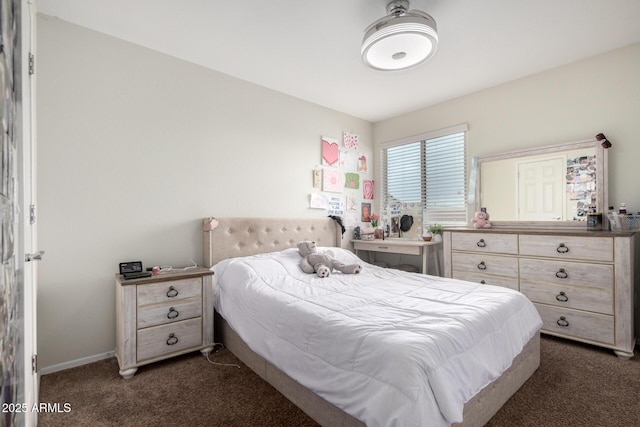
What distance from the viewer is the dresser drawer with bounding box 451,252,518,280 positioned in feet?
9.33

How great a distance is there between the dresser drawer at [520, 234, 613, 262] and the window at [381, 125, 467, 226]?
37.0 inches

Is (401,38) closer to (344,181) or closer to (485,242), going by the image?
(485,242)

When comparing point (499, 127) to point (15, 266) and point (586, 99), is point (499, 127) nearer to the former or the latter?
point (586, 99)

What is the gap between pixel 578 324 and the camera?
249 centimetres

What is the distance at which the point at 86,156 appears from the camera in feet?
7.55

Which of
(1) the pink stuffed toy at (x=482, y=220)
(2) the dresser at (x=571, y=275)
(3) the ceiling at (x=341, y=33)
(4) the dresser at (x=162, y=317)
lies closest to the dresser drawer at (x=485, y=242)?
(2) the dresser at (x=571, y=275)

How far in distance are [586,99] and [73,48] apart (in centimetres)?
426

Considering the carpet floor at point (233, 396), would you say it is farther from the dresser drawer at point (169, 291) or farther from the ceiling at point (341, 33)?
the ceiling at point (341, 33)

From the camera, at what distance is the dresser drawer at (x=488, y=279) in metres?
2.83

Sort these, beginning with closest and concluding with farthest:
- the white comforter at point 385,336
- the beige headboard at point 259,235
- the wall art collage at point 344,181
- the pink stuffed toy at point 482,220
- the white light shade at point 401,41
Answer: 1. the white comforter at point 385,336
2. the white light shade at point 401,41
3. the beige headboard at point 259,235
4. the pink stuffed toy at point 482,220
5. the wall art collage at point 344,181

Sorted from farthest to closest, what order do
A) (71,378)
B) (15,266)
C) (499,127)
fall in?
1. (499,127)
2. (71,378)
3. (15,266)

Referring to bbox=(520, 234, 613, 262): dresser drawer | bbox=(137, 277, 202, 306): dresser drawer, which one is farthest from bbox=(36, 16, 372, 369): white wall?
bbox=(520, 234, 613, 262): dresser drawer

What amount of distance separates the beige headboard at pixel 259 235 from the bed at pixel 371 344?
229 millimetres

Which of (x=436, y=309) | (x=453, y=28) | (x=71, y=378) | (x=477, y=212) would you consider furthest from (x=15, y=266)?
(x=477, y=212)
